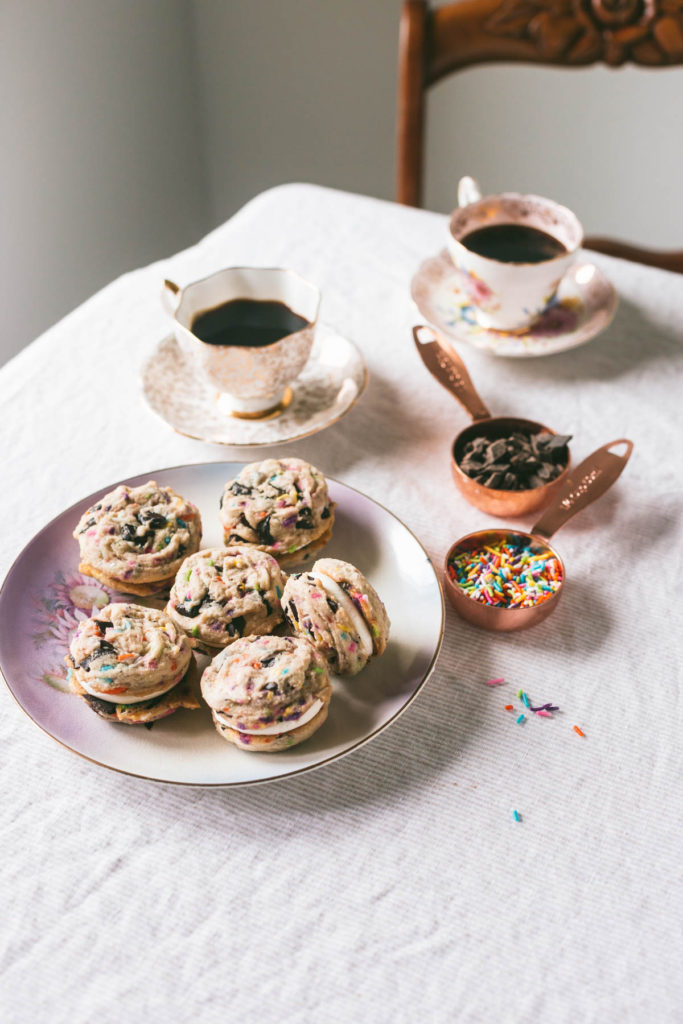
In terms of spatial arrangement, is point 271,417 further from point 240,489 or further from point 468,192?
point 468,192

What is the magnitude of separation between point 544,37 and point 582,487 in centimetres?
88

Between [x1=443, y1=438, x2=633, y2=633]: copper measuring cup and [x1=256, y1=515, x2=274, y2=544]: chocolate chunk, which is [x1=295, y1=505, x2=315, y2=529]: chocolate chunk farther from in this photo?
[x1=443, y1=438, x2=633, y2=633]: copper measuring cup

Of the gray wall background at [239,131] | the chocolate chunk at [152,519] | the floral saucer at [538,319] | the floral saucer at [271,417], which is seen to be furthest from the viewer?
the gray wall background at [239,131]

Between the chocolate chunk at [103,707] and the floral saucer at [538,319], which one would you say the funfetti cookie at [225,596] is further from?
the floral saucer at [538,319]

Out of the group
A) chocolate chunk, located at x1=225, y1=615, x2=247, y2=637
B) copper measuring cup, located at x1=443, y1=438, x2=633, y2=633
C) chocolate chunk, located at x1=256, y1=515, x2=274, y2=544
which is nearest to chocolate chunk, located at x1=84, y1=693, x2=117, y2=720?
chocolate chunk, located at x1=225, y1=615, x2=247, y2=637

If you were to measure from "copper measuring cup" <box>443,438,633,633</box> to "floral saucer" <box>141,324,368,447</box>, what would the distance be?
256 mm

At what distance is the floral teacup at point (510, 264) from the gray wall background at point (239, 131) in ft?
4.42

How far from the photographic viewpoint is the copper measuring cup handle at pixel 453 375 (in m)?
1.05

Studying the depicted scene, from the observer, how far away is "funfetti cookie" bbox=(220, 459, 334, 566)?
→ 0.82 meters

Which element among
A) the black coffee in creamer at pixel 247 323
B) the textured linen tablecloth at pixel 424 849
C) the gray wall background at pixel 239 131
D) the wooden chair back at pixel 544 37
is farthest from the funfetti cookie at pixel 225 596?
the gray wall background at pixel 239 131

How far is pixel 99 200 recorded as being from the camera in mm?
2375

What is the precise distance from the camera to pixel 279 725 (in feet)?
2.14

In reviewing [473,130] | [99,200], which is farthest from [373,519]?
[473,130]

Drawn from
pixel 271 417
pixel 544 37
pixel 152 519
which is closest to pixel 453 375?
Result: pixel 271 417
